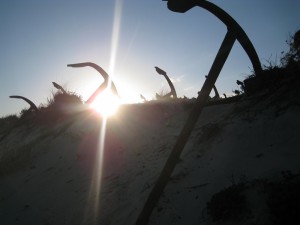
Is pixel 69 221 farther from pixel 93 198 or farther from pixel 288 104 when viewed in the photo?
pixel 288 104

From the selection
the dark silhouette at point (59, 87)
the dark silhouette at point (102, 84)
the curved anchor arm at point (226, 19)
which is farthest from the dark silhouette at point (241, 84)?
the dark silhouette at point (59, 87)

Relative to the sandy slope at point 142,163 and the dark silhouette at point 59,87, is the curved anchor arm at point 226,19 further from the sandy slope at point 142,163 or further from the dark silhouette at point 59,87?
the dark silhouette at point 59,87

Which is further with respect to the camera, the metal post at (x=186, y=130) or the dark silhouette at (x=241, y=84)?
the dark silhouette at (x=241, y=84)

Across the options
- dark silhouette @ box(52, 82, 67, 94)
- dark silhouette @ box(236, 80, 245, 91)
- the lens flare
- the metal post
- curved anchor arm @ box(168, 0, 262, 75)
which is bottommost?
the metal post

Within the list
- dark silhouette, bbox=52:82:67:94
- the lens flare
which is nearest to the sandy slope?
the lens flare

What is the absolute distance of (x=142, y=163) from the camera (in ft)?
20.3

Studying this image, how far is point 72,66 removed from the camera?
30.6 ft

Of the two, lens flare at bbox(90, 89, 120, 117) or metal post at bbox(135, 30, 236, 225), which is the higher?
lens flare at bbox(90, 89, 120, 117)

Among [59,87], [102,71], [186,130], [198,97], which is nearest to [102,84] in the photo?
[102,71]

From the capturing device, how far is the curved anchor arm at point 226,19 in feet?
15.2

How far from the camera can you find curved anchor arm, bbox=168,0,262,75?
4641 mm

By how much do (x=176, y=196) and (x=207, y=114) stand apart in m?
2.82

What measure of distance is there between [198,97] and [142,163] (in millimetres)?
2542

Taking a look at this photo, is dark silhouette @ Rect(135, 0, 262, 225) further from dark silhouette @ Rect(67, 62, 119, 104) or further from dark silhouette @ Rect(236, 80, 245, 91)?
dark silhouette @ Rect(67, 62, 119, 104)
